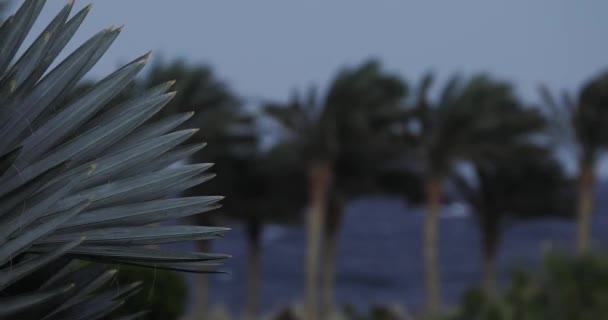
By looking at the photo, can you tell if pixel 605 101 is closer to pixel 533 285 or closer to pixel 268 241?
pixel 533 285

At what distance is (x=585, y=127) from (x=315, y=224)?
799cm

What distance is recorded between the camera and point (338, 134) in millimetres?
25734

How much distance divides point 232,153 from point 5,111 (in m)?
25.4

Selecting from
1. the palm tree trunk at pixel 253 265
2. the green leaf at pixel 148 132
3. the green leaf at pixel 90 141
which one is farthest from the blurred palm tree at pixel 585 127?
the green leaf at pixel 90 141

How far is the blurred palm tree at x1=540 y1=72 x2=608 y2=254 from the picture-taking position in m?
26.7

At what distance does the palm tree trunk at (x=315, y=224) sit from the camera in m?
25.9

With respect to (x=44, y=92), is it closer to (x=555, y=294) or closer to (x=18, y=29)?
(x=18, y=29)

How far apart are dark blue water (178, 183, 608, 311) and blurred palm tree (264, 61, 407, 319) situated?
24370 mm

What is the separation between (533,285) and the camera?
1580cm

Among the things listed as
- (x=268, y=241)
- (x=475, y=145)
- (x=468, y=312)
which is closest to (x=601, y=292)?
(x=468, y=312)

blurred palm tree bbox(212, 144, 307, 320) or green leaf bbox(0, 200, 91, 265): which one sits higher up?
blurred palm tree bbox(212, 144, 307, 320)

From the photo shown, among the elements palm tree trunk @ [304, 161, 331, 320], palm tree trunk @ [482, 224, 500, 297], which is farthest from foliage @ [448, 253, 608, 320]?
palm tree trunk @ [482, 224, 500, 297]

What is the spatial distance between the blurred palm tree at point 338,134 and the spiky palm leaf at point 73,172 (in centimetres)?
2245

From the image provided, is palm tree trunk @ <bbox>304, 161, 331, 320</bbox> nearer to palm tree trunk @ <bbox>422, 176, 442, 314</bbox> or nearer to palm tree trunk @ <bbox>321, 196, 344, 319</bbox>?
palm tree trunk @ <bbox>321, 196, 344, 319</bbox>
